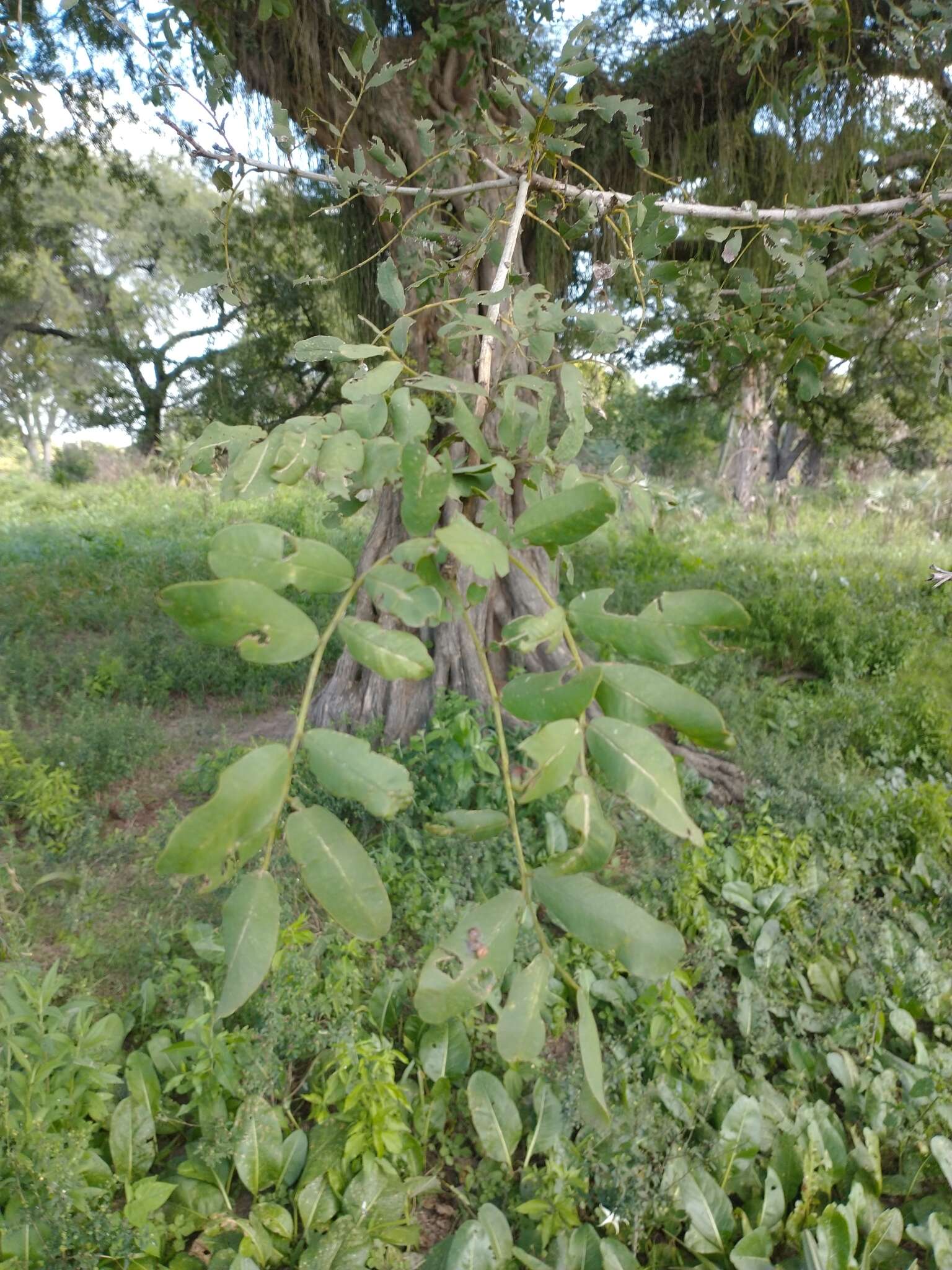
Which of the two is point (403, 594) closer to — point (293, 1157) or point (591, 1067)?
point (591, 1067)

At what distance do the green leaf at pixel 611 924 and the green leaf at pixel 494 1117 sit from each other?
159cm

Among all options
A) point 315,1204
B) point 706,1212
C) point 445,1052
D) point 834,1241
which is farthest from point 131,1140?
point 834,1241

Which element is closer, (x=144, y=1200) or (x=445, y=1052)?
(x=144, y=1200)

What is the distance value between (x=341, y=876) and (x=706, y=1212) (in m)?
1.68

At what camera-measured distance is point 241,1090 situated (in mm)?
1923

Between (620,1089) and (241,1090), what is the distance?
87 cm

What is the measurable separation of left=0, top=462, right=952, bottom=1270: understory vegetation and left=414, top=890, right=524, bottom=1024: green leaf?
0.94 ft

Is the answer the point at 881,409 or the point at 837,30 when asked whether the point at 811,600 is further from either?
the point at 837,30

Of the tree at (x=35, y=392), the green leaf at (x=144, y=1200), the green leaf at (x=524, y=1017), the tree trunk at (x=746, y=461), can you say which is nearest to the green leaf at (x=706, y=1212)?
the green leaf at (x=144, y=1200)

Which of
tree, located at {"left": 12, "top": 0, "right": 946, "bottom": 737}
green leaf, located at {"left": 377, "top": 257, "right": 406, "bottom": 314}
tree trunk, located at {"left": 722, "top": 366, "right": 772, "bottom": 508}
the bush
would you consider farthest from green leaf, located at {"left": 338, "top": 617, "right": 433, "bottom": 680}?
the bush

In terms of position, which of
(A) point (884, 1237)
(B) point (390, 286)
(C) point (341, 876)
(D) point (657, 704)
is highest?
(B) point (390, 286)

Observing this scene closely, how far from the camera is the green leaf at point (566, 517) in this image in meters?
0.65

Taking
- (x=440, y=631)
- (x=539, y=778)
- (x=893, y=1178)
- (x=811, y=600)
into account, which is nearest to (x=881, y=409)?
(x=811, y=600)

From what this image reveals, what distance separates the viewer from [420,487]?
639 mm
